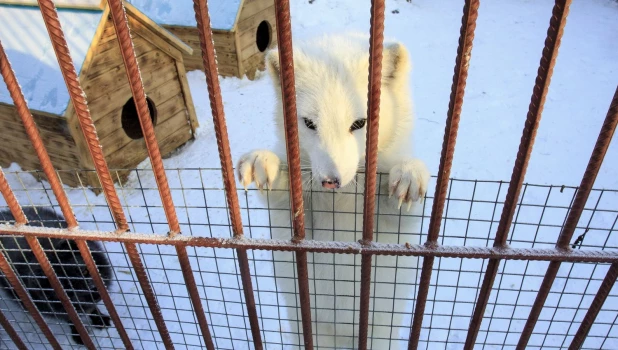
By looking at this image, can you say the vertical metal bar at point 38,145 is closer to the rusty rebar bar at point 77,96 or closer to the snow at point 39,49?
the rusty rebar bar at point 77,96

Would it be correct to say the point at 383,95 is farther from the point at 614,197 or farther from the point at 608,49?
the point at 608,49

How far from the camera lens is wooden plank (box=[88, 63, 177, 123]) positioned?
12.7 feet

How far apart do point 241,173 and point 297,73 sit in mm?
532

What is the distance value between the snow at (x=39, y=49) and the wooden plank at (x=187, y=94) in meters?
1.06

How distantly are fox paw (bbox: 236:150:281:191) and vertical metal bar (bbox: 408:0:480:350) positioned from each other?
30.6 inches

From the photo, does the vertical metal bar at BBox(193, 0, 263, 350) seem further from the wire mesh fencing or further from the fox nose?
the wire mesh fencing

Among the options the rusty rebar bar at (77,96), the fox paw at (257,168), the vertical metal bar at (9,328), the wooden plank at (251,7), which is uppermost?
the wooden plank at (251,7)

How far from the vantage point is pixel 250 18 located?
239 inches

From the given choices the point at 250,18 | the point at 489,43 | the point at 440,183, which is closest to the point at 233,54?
the point at 250,18

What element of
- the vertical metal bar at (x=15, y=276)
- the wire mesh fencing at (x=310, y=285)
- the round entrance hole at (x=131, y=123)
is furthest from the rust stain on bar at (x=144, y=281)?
the round entrance hole at (x=131, y=123)

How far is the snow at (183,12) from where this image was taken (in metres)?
5.72

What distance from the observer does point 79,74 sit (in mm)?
3574

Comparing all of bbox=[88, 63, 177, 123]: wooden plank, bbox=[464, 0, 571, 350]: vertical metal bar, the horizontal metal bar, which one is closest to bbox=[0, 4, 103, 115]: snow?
bbox=[88, 63, 177, 123]: wooden plank

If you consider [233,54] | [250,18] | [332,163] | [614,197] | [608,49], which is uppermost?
[608,49]
